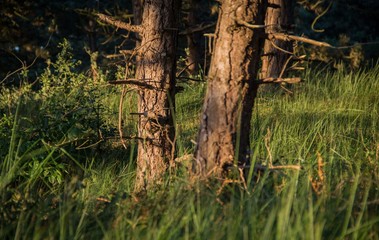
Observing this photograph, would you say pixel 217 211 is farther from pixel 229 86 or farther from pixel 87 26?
pixel 87 26

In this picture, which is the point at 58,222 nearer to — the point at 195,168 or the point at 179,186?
the point at 179,186

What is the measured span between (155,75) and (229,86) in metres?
1.67

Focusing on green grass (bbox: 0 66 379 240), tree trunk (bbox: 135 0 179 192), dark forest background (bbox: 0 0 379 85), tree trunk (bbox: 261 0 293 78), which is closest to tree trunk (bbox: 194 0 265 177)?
green grass (bbox: 0 66 379 240)

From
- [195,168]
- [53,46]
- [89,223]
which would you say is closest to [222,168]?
[195,168]

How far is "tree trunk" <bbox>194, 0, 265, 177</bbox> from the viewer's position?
158 inches

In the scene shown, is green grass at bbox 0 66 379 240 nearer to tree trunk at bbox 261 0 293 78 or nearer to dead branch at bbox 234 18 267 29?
dead branch at bbox 234 18 267 29

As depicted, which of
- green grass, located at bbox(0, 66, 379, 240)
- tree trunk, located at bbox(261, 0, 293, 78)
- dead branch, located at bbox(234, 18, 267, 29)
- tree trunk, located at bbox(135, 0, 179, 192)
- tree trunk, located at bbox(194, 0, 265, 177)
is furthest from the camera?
tree trunk, located at bbox(261, 0, 293, 78)

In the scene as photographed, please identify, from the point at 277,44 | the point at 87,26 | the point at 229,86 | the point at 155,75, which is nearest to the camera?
the point at 229,86

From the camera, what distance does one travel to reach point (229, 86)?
4023mm

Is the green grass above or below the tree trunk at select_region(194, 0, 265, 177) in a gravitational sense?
below

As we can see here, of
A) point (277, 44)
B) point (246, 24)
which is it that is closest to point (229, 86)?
point (246, 24)

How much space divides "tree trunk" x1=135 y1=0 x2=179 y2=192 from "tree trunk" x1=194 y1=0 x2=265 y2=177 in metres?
1.49

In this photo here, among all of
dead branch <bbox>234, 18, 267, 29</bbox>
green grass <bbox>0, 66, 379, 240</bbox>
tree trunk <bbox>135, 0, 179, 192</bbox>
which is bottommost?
green grass <bbox>0, 66, 379, 240</bbox>

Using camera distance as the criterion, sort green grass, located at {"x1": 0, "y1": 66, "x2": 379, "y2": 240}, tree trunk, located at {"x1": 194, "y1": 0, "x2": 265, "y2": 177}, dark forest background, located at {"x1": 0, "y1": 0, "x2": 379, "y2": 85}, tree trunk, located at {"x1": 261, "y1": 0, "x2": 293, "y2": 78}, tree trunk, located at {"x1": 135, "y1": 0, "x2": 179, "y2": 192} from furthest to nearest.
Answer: dark forest background, located at {"x1": 0, "y1": 0, "x2": 379, "y2": 85}
tree trunk, located at {"x1": 261, "y1": 0, "x2": 293, "y2": 78}
tree trunk, located at {"x1": 135, "y1": 0, "x2": 179, "y2": 192}
tree trunk, located at {"x1": 194, "y1": 0, "x2": 265, "y2": 177}
green grass, located at {"x1": 0, "y1": 66, "x2": 379, "y2": 240}
